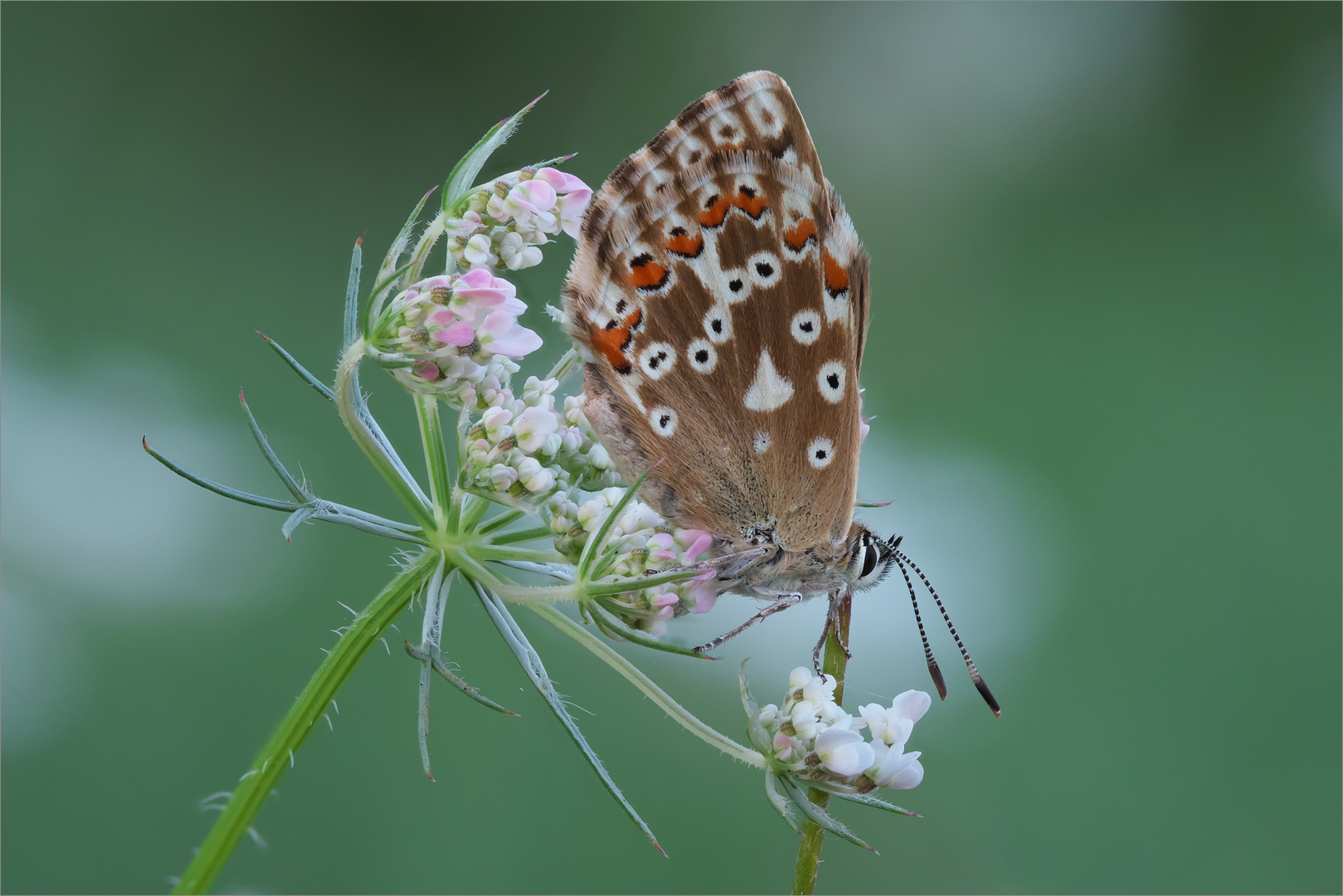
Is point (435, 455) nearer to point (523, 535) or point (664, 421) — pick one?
point (523, 535)

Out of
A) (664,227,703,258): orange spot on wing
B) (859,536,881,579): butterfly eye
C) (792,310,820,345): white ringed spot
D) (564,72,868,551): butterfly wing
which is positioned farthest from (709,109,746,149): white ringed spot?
(859,536,881,579): butterfly eye

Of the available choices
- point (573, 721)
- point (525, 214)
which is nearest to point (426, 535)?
point (573, 721)

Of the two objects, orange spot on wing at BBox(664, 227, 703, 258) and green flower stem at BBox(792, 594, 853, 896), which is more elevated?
orange spot on wing at BBox(664, 227, 703, 258)

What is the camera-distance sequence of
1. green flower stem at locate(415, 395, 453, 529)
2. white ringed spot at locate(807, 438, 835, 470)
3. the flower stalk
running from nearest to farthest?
the flower stalk → green flower stem at locate(415, 395, 453, 529) → white ringed spot at locate(807, 438, 835, 470)

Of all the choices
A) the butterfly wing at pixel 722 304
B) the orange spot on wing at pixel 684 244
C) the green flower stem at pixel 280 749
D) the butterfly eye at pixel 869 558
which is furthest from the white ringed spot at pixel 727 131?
the green flower stem at pixel 280 749

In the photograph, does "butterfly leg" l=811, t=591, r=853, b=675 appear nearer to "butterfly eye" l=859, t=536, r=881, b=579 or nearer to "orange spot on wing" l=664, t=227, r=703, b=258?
"butterfly eye" l=859, t=536, r=881, b=579

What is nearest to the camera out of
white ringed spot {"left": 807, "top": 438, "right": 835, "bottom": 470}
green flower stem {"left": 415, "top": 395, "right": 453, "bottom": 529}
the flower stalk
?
the flower stalk

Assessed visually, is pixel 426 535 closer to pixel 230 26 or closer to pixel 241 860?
pixel 241 860
